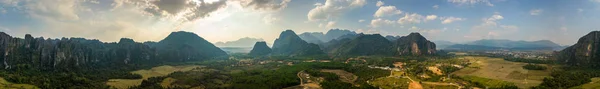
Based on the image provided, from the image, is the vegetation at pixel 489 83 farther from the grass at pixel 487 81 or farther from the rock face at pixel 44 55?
the rock face at pixel 44 55

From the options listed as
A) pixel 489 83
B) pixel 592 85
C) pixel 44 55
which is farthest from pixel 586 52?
pixel 44 55

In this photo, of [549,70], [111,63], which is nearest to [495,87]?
→ [549,70]

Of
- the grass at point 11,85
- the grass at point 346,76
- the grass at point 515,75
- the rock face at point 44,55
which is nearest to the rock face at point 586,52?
the grass at point 515,75

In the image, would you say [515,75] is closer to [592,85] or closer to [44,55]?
[592,85]

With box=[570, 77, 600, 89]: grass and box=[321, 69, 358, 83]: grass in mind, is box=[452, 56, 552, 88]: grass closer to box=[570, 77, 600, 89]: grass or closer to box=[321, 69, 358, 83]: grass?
box=[570, 77, 600, 89]: grass

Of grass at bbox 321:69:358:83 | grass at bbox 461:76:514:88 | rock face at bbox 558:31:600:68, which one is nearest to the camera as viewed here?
grass at bbox 461:76:514:88

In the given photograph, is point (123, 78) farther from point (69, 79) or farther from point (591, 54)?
point (591, 54)

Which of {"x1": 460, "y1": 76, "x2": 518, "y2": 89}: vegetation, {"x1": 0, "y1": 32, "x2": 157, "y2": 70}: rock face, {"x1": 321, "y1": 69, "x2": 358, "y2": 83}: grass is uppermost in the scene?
{"x1": 0, "y1": 32, "x2": 157, "y2": 70}: rock face

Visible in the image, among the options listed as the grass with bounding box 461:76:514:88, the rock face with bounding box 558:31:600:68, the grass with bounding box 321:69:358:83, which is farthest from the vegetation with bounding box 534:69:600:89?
the grass with bounding box 321:69:358:83
